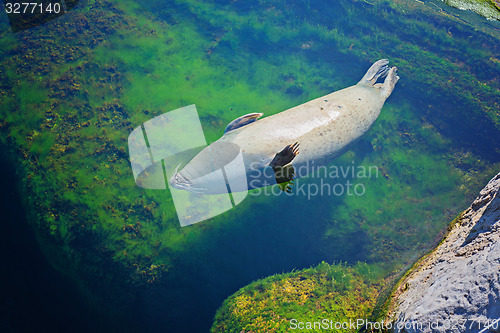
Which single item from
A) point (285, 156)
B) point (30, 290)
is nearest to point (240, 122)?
point (285, 156)

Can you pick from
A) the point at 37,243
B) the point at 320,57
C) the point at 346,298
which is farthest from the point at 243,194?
the point at 320,57

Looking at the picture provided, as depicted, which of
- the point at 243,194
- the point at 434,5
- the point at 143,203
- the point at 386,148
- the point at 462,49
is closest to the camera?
the point at 143,203

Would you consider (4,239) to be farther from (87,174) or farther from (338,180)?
(338,180)

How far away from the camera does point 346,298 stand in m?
3.69

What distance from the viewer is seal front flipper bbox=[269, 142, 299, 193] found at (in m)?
3.90

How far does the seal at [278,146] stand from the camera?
4086 millimetres

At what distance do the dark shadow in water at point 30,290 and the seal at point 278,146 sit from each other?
82.1 inches

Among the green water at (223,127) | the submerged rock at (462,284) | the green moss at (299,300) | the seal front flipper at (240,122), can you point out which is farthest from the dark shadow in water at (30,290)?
the submerged rock at (462,284)

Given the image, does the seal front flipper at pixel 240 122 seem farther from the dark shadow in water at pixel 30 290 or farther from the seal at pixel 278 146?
the dark shadow in water at pixel 30 290

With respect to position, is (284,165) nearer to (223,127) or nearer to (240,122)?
(240,122)

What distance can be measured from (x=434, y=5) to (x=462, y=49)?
1.54 meters

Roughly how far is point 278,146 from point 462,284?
106 inches

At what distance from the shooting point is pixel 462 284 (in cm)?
221

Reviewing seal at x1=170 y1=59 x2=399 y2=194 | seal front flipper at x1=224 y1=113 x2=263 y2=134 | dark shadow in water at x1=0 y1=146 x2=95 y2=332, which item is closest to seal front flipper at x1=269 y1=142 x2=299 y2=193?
seal at x1=170 y1=59 x2=399 y2=194
